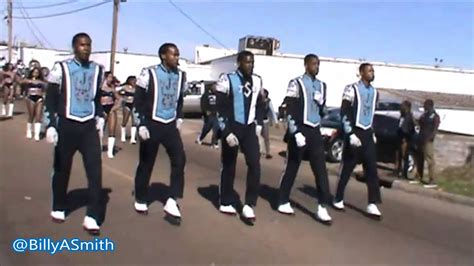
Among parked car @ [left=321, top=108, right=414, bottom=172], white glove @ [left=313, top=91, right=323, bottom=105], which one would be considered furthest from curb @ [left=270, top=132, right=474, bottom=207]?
white glove @ [left=313, top=91, right=323, bottom=105]

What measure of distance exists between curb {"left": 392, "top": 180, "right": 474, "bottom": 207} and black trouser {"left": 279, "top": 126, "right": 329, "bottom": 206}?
435cm

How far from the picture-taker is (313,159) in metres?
7.40

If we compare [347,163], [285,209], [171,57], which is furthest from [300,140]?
[171,57]

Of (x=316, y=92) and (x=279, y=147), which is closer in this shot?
(x=316, y=92)

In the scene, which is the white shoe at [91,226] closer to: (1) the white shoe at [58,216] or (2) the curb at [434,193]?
(1) the white shoe at [58,216]

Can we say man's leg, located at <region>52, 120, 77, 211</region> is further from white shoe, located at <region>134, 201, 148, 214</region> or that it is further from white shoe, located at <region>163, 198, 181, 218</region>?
white shoe, located at <region>163, 198, 181, 218</region>

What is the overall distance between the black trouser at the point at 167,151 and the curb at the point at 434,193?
5.90 meters

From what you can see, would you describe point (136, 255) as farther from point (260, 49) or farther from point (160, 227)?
point (260, 49)

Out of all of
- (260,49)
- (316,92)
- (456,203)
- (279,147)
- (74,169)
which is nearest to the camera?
(316,92)

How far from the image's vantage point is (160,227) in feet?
21.6

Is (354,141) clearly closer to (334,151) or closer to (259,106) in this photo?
(259,106)

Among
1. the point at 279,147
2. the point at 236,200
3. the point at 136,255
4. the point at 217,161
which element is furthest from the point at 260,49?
the point at 136,255

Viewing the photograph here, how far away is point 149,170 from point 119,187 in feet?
6.01

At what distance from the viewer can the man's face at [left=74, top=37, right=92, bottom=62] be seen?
6176mm
